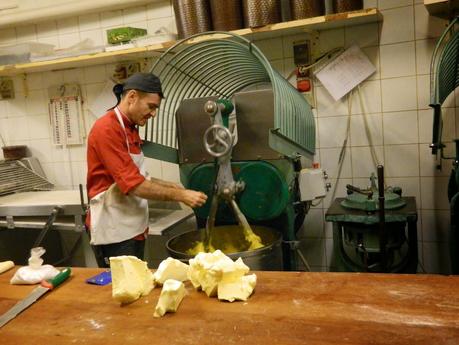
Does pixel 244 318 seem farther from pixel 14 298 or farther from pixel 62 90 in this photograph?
pixel 62 90

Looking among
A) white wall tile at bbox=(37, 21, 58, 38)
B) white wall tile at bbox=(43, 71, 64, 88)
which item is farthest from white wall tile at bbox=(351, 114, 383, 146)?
white wall tile at bbox=(37, 21, 58, 38)

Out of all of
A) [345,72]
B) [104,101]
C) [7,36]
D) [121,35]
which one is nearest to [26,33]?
[7,36]

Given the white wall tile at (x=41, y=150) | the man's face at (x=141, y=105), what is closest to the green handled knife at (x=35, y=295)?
the man's face at (x=141, y=105)

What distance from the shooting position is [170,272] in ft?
4.46

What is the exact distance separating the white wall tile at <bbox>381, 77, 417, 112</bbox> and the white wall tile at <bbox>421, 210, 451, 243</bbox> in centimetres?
69

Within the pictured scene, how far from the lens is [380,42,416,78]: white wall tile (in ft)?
8.77

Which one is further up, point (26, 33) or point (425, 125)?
point (26, 33)

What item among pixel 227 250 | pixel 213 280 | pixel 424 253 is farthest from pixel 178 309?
pixel 424 253

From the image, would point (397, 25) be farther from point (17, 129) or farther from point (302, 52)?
point (17, 129)

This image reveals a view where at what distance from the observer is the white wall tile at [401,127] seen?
2.73 m

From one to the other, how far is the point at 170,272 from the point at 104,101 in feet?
7.89

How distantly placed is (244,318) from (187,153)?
1.27 m

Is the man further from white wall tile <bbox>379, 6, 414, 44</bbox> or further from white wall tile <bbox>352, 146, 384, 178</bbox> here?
white wall tile <bbox>379, 6, 414, 44</bbox>

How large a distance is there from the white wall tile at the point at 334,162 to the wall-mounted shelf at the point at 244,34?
2.65 feet
